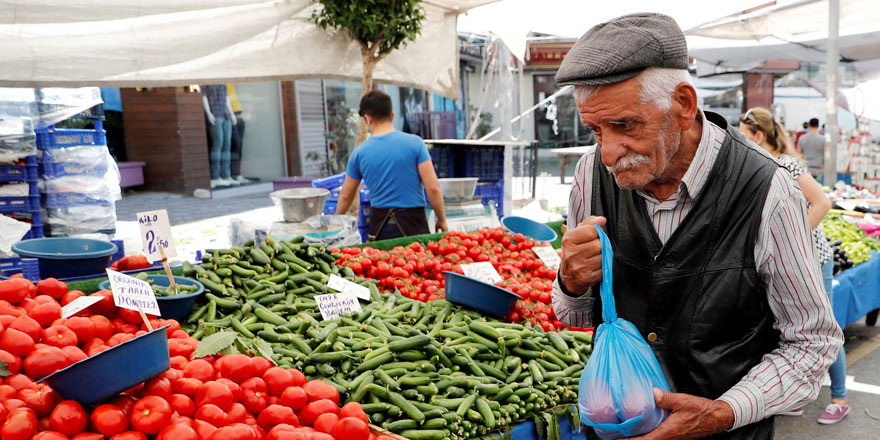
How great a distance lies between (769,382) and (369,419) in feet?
4.92

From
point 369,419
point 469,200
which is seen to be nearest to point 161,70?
point 469,200

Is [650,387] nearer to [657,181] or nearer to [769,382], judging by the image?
[769,382]

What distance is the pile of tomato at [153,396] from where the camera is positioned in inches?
76.7

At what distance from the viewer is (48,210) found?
21.7 feet

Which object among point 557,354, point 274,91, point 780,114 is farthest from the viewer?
point 780,114

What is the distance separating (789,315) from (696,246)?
10.5 inches

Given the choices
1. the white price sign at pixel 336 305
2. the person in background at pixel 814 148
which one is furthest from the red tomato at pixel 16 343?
the person in background at pixel 814 148

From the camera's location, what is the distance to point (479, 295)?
3533 millimetres

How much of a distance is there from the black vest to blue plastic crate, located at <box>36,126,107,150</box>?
6509mm

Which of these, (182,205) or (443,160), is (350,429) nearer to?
(443,160)

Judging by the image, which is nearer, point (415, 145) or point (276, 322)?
point (276, 322)

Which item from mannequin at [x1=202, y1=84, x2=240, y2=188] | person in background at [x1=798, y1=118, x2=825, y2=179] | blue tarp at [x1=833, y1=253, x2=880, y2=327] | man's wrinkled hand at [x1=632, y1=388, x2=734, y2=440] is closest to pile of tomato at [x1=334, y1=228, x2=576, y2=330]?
man's wrinkled hand at [x1=632, y1=388, x2=734, y2=440]

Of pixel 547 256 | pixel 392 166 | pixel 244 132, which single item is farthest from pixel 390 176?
pixel 244 132

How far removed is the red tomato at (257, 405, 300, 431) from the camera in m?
2.27
